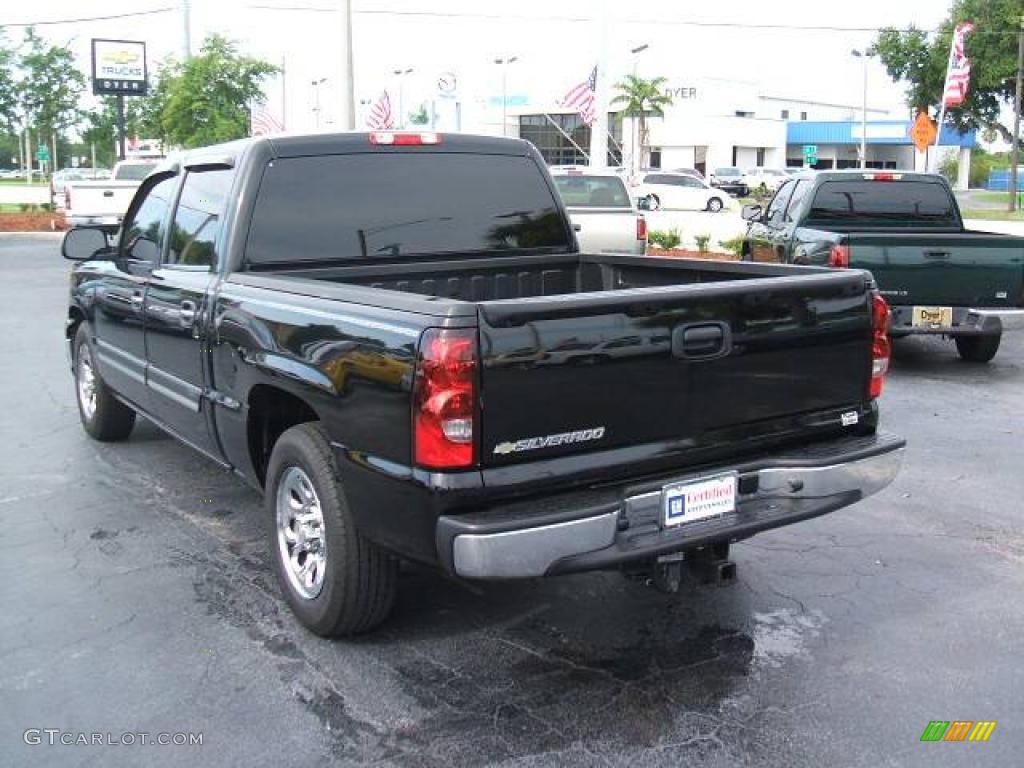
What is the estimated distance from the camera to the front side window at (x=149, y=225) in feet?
18.7

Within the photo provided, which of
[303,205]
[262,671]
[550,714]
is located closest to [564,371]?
[550,714]

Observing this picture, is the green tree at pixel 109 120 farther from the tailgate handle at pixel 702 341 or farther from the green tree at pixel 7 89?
the tailgate handle at pixel 702 341

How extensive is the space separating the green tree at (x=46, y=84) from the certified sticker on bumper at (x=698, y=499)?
134 feet

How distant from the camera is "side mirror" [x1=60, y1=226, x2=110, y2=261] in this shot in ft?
21.7

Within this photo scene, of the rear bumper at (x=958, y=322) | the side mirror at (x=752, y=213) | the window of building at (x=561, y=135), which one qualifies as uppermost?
the window of building at (x=561, y=135)

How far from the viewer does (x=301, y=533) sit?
423 cm

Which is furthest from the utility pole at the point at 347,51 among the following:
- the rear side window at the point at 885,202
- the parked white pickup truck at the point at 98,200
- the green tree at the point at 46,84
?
the green tree at the point at 46,84

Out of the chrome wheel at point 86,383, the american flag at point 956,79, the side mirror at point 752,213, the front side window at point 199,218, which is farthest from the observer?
the american flag at point 956,79

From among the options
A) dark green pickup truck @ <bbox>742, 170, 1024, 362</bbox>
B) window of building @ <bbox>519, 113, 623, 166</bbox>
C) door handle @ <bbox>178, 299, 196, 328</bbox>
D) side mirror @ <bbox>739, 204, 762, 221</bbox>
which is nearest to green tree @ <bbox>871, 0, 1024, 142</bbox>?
window of building @ <bbox>519, 113, 623, 166</bbox>

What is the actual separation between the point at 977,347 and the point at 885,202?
177 cm

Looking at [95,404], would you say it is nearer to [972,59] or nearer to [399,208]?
[399,208]

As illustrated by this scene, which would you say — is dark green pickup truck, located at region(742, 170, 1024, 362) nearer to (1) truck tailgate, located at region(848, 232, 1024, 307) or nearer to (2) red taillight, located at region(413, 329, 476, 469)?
(1) truck tailgate, located at region(848, 232, 1024, 307)

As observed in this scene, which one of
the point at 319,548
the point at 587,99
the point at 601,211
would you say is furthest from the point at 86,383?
the point at 587,99

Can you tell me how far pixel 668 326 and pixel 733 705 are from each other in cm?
134
